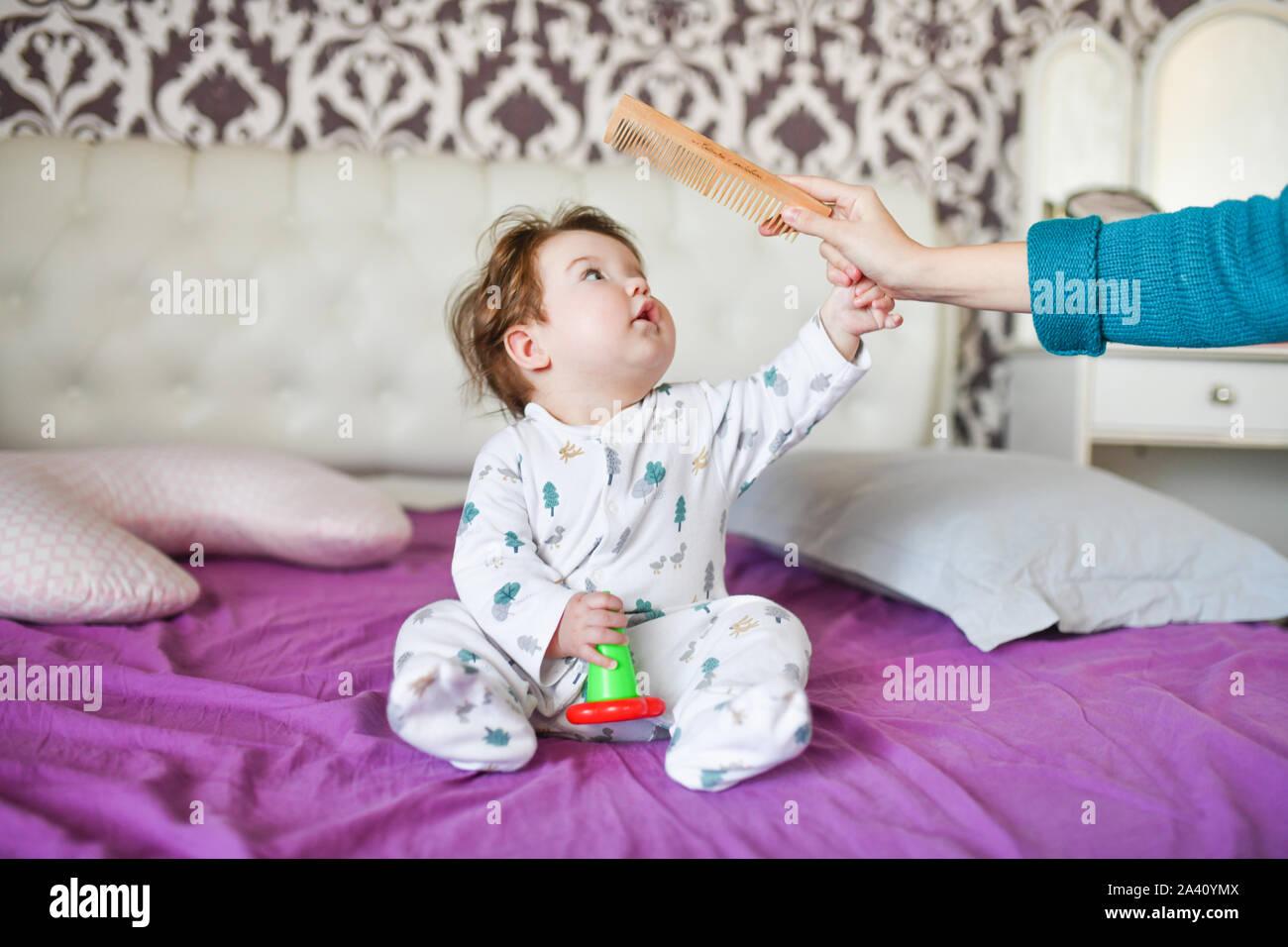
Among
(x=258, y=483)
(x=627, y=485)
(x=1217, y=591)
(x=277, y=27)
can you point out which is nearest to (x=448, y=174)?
(x=277, y=27)

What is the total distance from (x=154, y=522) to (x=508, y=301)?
0.72 meters

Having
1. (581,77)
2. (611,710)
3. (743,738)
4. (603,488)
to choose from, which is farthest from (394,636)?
(581,77)

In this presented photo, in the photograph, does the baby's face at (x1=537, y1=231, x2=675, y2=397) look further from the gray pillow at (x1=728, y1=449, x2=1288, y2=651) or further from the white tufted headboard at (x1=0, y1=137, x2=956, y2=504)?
the white tufted headboard at (x1=0, y1=137, x2=956, y2=504)

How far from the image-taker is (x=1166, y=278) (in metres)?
0.92

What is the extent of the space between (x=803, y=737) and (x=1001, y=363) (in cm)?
181

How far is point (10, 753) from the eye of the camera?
84 centimetres

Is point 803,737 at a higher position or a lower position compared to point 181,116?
lower

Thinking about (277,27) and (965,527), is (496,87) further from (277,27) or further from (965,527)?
(965,527)

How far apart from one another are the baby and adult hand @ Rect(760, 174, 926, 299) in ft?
0.10

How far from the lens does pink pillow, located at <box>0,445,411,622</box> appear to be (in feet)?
3.96

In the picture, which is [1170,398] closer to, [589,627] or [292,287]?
[589,627]

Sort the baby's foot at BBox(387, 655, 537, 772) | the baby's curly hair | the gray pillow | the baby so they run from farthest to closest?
the gray pillow, the baby's curly hair, the baby, the baby's foot at BBox(387, 655, 537, 772)

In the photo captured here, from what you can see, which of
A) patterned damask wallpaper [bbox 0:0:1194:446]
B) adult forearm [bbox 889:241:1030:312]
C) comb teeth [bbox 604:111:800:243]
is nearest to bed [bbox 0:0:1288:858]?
patterned damask wallpaper [bbox 0:0:1194:446]

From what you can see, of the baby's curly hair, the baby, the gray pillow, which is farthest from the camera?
the gray pillow
